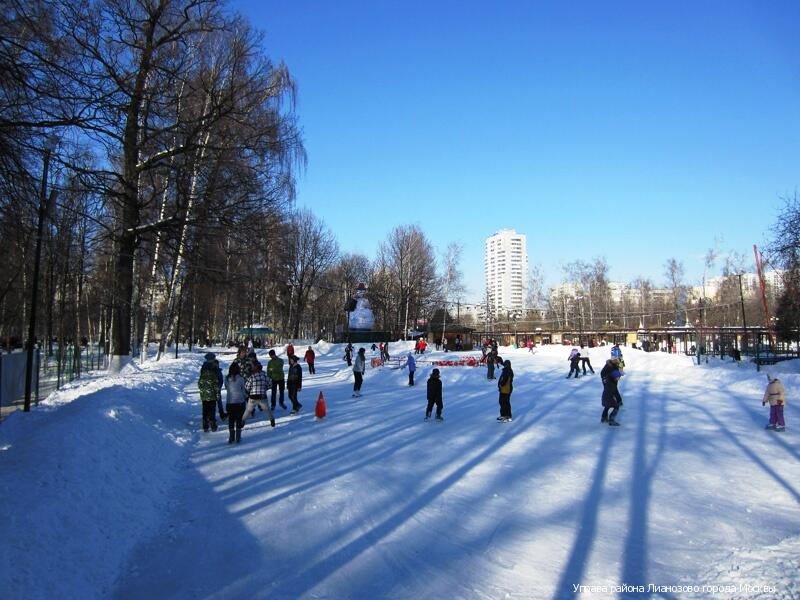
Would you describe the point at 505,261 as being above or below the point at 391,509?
above

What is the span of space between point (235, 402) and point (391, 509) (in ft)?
16.7

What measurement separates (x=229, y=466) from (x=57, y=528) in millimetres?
3915

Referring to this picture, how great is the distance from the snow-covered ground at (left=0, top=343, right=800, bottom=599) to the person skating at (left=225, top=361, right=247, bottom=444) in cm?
36

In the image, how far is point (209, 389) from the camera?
11773 mm

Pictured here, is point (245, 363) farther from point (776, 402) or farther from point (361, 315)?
point (361, 315)

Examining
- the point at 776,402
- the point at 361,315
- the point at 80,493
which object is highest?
the point at 361,315

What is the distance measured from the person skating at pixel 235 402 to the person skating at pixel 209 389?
800 millimetres

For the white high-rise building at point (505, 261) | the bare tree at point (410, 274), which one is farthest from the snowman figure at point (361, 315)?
the white high-rise building at point (505, 261)

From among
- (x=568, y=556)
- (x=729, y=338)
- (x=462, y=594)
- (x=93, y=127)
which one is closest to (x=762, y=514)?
(x=568, y=556)

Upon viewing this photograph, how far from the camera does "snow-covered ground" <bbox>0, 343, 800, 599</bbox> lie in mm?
4859

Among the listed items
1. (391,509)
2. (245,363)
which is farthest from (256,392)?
(391,509)

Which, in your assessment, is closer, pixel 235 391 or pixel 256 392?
pixel 235 391

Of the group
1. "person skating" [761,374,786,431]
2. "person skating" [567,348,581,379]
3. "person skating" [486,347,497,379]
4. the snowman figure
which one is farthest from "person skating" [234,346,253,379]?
the snowman figure

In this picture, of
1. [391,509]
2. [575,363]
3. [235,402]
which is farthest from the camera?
[575,363]
